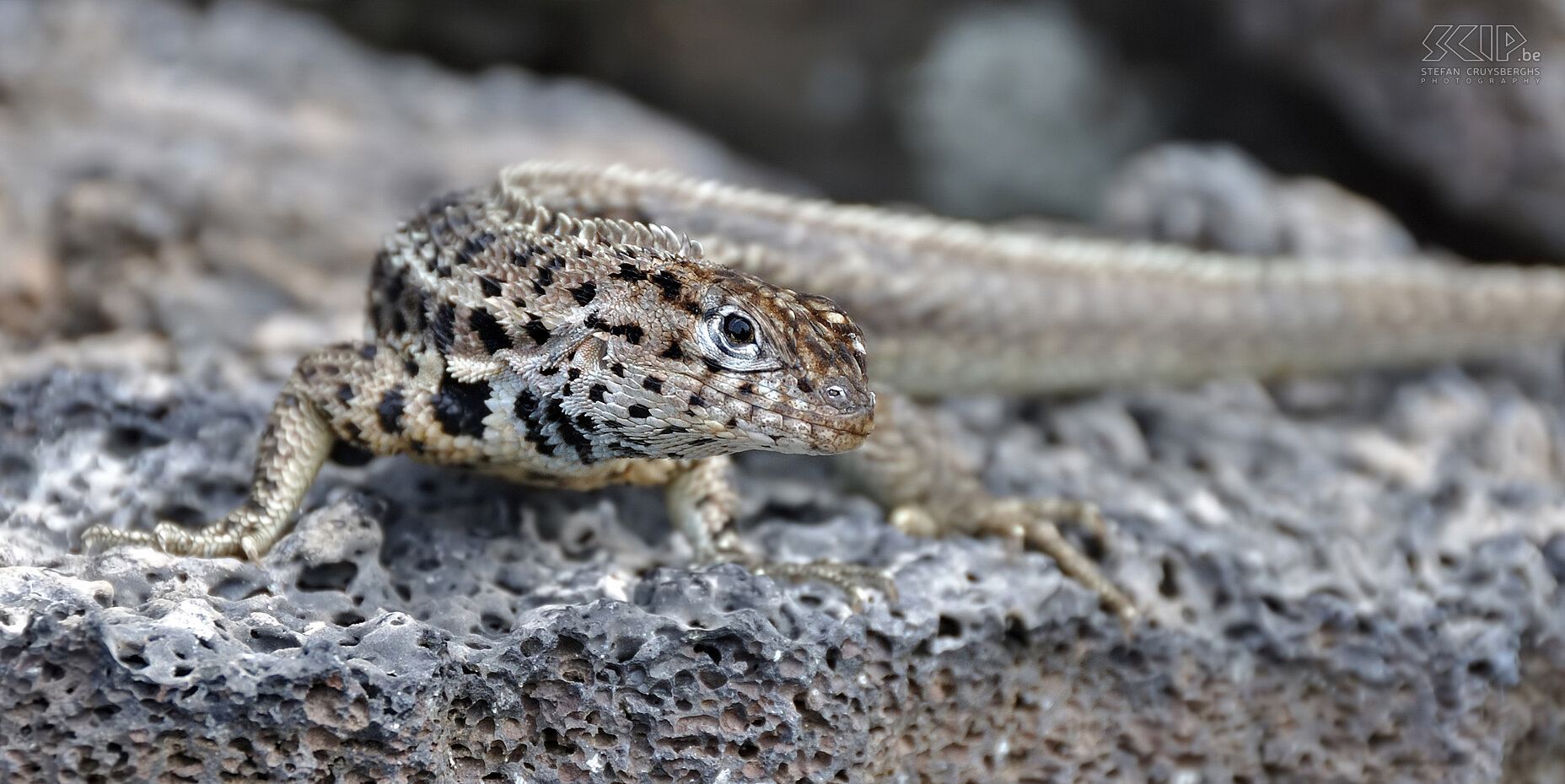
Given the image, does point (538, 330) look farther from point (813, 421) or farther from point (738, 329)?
point (813, 421)

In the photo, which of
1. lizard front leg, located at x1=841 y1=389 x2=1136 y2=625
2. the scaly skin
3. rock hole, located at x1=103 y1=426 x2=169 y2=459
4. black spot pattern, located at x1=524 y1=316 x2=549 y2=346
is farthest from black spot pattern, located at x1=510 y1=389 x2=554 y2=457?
rock hole, located at x1=103 y1=426 x2=169 y2=459

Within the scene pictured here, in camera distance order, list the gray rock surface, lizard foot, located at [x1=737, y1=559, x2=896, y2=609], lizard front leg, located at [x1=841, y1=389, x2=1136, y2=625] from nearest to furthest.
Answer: the gray rock surface < lizard foot, located at [x1=737, y1=559, x2=896, y2=609] < lizard front leg, located at [x1=841, y1=389, x2=1136, y2=625]

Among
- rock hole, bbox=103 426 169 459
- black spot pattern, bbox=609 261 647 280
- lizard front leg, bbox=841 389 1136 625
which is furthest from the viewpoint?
lizard front leg, bbox=841 389 1136 625

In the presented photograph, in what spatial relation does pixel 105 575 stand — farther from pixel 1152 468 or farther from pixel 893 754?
pixel 1152 468

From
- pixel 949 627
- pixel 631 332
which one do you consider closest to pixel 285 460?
pixel 631 332

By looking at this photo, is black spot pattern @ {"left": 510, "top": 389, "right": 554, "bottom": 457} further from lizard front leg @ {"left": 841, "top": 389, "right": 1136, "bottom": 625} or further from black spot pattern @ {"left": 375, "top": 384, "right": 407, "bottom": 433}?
lizard front leg @ {"left": 841, "top": 389, "right": 1136, "bottom": 625}

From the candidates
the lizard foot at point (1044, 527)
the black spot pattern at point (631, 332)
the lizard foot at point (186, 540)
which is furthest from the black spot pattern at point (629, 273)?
the lizard foot at point (1044, 527)

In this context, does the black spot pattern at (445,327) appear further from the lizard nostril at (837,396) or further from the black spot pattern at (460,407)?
the lizard nostril at (837,396)

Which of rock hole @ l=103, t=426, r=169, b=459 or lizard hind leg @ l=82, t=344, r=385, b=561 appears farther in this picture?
rock hole @ l=103, t=426, r=169, b=459
